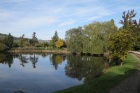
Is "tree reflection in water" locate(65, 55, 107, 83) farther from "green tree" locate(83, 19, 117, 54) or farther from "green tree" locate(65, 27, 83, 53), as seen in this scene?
"green tree" locate(65, 27, 83, 53)

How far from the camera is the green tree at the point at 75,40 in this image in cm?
7722

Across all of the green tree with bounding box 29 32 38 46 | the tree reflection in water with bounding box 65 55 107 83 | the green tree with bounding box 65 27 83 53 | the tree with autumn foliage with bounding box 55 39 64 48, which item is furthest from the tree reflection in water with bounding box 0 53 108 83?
the green tree with bounding box 29 32 38 46

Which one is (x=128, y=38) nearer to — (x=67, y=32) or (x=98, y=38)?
(x=98, y=38)

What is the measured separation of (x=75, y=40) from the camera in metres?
78.4

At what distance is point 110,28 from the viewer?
71.4m

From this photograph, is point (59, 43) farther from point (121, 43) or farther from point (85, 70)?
point (121, 43)

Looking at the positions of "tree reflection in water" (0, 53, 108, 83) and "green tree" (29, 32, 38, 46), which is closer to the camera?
"tree reflection in water" (0, 53, 108, 83)

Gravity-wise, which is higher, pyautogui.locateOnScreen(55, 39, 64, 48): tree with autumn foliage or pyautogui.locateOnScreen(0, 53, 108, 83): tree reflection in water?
pyautogui.locateOnScreen(55, 39, 64, 48): tree with autumn foliage

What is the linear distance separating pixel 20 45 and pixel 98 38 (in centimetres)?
5191

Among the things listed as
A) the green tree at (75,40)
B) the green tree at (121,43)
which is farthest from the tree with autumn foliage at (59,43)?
the green tree at (121,43)

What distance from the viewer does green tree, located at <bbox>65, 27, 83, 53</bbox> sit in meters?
77.2

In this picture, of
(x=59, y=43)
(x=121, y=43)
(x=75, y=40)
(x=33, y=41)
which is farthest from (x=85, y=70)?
(x=33, y=41)

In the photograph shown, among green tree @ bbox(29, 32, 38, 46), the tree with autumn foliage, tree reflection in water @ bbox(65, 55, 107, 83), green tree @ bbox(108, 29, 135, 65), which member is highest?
green tree @ bbox(29, 32, 38, 46)

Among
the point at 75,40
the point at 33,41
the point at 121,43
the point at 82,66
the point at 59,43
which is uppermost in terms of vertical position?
the point at 33,41
